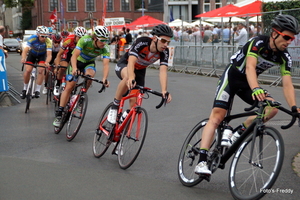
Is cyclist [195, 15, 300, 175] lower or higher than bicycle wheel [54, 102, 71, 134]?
higher

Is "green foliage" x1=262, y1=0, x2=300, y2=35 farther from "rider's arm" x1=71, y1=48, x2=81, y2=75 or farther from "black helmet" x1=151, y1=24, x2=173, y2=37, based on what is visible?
"black helmet" x1=151, y1=24, x2=173, y2=37

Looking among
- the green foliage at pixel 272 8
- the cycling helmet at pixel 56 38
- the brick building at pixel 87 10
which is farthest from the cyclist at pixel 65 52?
the brick building at pixel 87 10

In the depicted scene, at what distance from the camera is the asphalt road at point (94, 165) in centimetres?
556

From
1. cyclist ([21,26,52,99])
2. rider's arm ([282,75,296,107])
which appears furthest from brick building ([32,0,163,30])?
rider's arm ([282,75,296,107])

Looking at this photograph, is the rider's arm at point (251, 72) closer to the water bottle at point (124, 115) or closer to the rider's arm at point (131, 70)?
the rider's arm at point (131, 70)

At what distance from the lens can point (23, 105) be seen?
1369 centimetres

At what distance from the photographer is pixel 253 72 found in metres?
5.11

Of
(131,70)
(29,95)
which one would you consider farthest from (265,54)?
(29,95)

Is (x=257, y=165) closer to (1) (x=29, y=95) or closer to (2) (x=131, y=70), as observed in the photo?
(2) (x=131, y=70)

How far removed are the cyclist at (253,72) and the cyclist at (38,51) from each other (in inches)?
293

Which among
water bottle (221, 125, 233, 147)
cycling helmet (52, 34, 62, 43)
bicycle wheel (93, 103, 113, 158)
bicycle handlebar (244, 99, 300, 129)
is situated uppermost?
cycling helmet (52, 34, 62, 43)

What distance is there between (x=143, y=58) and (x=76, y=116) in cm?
207

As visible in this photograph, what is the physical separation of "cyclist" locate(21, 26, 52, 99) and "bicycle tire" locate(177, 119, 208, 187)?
7.05 meters

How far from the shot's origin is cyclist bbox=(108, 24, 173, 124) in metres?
6.59
